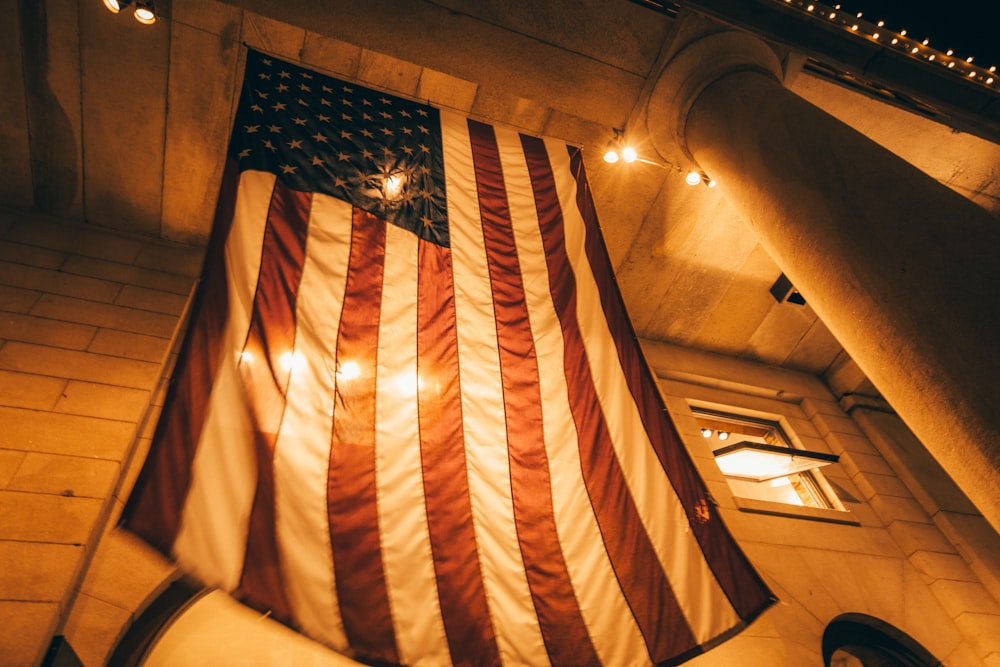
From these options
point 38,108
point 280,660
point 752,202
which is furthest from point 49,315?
point 752,202

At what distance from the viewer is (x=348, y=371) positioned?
2867 millimetres

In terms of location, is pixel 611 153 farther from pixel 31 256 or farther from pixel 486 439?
pixel 31 256

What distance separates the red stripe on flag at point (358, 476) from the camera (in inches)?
92.6

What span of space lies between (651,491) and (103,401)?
14.0ft

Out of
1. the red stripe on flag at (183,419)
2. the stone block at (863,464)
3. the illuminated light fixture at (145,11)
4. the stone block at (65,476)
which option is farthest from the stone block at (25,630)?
the stone block at (863,464)

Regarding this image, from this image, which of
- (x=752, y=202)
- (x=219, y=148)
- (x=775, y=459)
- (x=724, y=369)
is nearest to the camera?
(x=752, y=202)

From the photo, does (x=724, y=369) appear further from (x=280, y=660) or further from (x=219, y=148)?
(x=219, y=148)

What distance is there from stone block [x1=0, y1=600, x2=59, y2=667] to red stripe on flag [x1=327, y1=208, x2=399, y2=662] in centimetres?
172

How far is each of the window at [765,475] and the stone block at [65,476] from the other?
19.5 feet

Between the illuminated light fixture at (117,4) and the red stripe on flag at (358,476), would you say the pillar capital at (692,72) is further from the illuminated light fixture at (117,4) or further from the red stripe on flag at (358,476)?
the illuminated light fixture at (117,4)

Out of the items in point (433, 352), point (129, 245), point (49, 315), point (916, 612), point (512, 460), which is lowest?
point (916, 612)

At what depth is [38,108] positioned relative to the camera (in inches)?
183

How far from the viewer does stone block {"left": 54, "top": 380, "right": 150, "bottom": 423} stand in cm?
362

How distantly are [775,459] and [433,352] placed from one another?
4.84 m
